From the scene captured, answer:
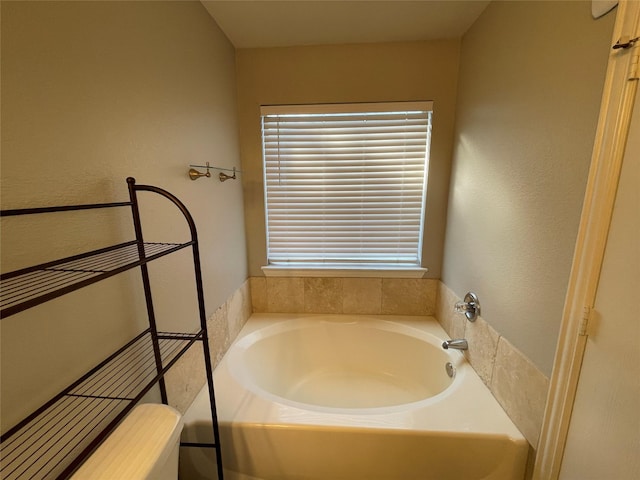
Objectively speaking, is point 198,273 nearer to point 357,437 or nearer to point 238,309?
point 357,437

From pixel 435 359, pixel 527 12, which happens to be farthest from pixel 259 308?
pixel 527 12

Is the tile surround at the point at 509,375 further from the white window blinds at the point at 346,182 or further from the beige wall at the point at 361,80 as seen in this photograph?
the beige wall at the point at 361,80

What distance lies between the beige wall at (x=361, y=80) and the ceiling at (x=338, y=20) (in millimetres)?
59

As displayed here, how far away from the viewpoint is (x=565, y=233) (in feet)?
2.93

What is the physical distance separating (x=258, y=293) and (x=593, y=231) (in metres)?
1.88

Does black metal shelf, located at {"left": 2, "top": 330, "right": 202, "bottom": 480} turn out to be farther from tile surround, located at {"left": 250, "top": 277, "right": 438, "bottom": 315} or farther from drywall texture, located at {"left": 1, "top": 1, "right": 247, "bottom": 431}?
tile surround, located at {"left": 250, "top": 277, "right": 438, "bottom": 315}

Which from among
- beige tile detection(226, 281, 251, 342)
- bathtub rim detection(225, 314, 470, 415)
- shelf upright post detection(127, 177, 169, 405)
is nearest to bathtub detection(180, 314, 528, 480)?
bathtub rim detection(225, 314, 470, 415)

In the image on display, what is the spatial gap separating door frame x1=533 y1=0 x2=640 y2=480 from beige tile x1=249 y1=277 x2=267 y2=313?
168cm

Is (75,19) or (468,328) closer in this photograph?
(75,19)

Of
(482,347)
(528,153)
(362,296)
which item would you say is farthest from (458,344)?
(528,153)

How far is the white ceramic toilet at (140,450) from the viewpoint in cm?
63

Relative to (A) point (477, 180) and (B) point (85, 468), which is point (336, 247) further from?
(B) point (85, 468)

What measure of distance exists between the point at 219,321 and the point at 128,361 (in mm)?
680

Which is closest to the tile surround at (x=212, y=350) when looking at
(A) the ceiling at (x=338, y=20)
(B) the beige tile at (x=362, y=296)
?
(B) the beige tile at (x=362, y=296)
